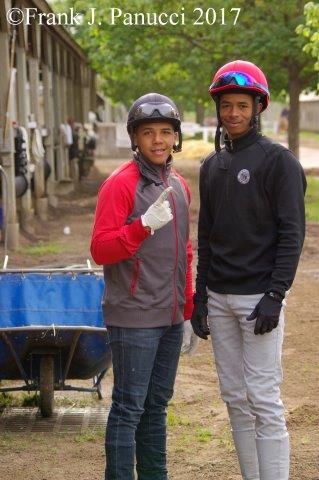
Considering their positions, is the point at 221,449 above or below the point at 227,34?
below

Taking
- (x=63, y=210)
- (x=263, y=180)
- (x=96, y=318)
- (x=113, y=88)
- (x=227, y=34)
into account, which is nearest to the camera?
(x=263, y=180)

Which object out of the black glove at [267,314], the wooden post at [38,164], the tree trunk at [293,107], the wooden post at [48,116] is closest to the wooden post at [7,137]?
the wooden post at [38,164]

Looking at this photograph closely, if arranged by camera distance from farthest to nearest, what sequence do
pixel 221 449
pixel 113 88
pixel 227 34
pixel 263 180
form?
pixel 113 88
pixel 227 34
pixel 221 449
pixel 263 180

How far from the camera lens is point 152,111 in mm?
4488

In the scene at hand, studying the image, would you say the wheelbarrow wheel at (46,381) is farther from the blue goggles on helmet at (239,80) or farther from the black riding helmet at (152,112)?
the blue goggles on helmet at (239,80)

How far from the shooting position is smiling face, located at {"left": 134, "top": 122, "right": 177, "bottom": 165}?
4.52 meters

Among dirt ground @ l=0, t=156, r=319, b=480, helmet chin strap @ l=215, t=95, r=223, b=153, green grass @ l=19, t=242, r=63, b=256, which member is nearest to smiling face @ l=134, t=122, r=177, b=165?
helmet chin strap @ l=215, t=95, r=223, b=153

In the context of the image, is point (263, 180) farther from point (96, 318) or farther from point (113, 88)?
point (113, 88)

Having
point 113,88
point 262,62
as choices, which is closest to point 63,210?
point 262,62

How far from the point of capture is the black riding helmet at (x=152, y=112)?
4.48 m

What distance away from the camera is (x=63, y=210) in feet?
68.2

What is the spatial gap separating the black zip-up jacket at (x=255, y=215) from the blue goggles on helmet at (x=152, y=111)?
0.29m

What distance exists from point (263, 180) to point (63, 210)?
16.5 meters

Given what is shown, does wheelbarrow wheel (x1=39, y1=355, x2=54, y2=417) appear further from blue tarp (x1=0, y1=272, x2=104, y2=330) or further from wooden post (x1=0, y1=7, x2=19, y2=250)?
wooden post (x1=0, y1=7, x2=19, y2=250)
